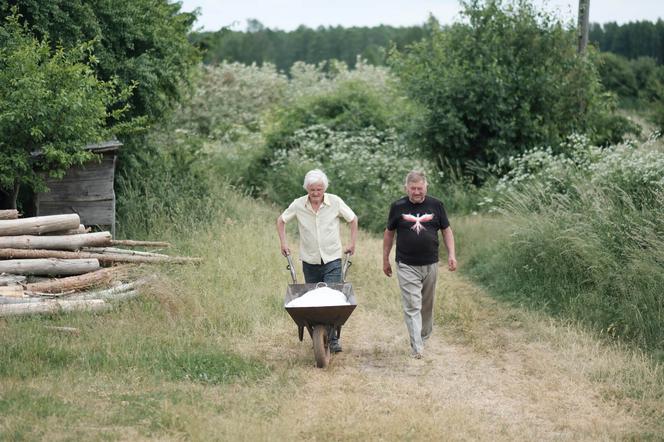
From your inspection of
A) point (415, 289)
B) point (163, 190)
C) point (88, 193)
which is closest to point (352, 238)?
point (415, 289)

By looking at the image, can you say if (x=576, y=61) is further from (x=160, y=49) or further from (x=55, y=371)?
(x=55, y=371)

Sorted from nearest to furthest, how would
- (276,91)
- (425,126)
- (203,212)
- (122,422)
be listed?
(122,422), (203,212), (425,126), (276,91)

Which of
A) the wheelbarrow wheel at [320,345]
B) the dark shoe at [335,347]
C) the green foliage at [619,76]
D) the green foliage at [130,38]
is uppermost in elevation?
the green foliage at [130,38]

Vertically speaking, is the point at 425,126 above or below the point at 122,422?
above

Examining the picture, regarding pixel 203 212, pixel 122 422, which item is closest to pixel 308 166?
pixel 203 212

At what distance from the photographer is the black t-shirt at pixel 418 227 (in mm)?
8547

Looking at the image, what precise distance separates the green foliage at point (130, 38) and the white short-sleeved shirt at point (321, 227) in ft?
17.7

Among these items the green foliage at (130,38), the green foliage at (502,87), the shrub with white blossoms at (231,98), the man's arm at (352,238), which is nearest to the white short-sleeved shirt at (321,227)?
the man's arm at (352,238)

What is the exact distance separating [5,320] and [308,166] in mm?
12429

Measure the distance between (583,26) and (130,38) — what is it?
11.0m

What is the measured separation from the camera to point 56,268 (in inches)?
392

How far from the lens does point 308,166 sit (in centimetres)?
2066

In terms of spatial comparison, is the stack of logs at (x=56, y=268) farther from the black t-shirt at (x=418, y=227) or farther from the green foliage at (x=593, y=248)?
the green foliage at (x=593, y=248)

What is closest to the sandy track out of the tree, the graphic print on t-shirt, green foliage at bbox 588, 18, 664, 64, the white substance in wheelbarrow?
the white substance in wheelbarrow
